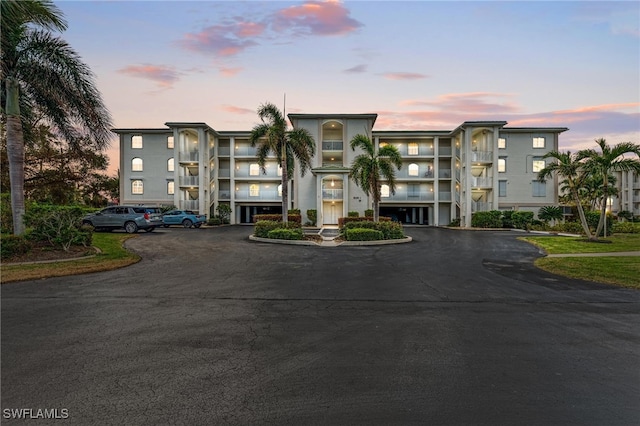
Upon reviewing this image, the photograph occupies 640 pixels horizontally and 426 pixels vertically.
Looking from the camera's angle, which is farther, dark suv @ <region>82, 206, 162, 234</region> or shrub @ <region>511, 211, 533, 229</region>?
shrub @ <region>511, 211, 533, 229</region>

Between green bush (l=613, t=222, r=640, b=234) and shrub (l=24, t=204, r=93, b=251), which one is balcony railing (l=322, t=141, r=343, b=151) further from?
shrub (l=24, t=204, r=93, b=251)

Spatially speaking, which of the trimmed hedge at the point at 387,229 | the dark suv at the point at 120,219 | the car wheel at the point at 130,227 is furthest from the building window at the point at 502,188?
the car wheel at the point at 130,227

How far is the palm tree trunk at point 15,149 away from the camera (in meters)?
13.4

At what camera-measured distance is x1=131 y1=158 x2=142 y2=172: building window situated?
42.1 metres

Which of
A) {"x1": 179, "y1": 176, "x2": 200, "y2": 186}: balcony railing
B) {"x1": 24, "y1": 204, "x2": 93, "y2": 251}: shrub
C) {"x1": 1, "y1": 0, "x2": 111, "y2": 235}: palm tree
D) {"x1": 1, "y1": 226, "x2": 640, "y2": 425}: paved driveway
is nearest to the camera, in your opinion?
{"x1": 1, "y1": 226, "x2": 640, "y2": 425}: paved driveway

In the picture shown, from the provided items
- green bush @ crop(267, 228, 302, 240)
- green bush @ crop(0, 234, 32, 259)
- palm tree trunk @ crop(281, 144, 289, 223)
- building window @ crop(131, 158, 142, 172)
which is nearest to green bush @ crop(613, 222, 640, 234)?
green bush @ crop(267, 228, 302, 240)

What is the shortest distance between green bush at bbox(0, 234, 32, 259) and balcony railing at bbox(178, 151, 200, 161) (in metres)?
28.1

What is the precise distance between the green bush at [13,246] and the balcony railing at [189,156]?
28.1m

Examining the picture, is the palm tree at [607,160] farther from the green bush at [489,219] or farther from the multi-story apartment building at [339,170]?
the multi-story apartment building at [339,170]

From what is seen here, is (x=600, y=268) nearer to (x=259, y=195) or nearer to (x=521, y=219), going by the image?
(x=521, y=219)

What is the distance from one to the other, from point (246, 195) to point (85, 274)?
32.2 m

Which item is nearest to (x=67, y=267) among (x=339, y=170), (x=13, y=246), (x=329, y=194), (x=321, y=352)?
(x=13, y=246)

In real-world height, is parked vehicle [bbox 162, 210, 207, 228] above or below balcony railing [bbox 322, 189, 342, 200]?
below

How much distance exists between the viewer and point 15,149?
1352 centimetres
